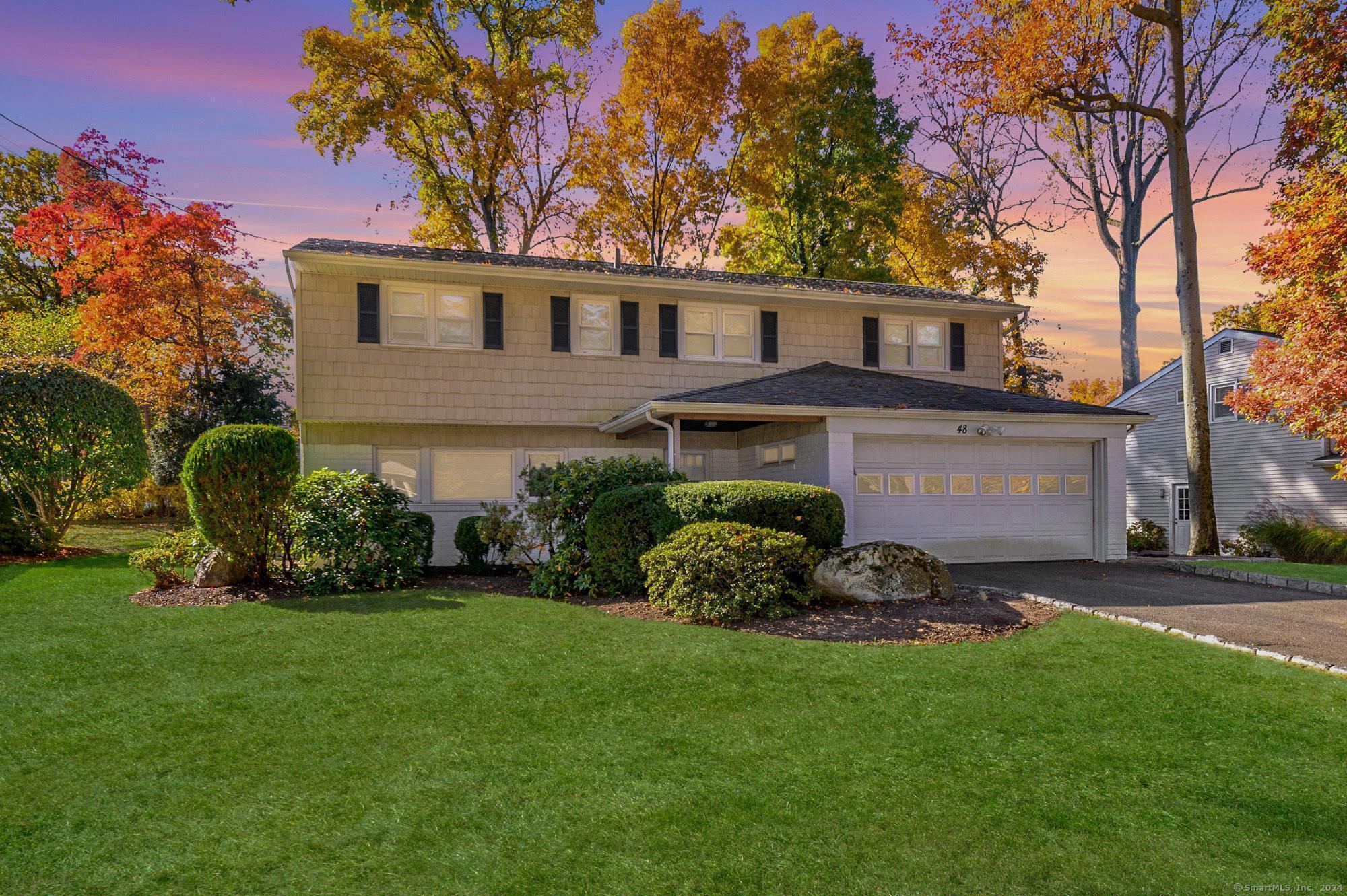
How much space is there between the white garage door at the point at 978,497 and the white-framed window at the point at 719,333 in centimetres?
372

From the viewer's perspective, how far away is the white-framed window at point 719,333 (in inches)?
609

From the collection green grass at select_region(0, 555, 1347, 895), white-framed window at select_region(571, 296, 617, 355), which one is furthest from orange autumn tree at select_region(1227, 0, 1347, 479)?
white-framed window at select_region(571, 296, 617, 355)

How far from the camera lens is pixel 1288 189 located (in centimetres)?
1409

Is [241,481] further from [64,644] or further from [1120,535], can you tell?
[1120,535]

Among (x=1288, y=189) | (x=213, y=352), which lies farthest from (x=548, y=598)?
(x=213, y=352)

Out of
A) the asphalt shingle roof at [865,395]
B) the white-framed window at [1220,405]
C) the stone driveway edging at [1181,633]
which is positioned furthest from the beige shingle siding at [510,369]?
the white-framed window at [1220,405]

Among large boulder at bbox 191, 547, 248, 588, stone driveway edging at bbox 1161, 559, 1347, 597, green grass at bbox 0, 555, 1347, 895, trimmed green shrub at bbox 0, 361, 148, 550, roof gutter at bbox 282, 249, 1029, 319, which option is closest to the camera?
green grass at bbox 0, 555, 1347, 895

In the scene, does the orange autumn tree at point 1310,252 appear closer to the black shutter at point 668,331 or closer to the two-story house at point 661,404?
the two-story house at point 661,404

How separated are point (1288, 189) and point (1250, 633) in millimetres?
10425

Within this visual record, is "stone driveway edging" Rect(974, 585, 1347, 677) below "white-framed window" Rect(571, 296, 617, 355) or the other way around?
below

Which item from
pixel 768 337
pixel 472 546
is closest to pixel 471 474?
pixel 472 546

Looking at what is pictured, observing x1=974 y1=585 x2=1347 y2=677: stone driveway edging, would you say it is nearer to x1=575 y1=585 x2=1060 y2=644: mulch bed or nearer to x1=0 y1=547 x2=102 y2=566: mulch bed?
x1=575 y1=585 x2=1060 y2=644: mulch bed

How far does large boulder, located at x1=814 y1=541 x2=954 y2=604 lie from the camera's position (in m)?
8.85

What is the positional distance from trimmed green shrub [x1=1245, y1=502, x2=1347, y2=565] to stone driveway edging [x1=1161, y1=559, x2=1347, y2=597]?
22.5 ft
